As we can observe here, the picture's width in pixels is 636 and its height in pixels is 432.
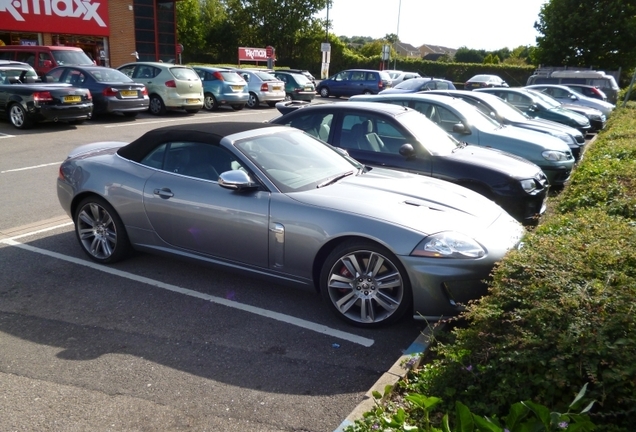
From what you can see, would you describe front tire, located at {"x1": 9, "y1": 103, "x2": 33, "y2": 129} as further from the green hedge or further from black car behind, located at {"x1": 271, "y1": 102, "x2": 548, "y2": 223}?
the green hedge

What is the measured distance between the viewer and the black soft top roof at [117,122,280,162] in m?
5.14

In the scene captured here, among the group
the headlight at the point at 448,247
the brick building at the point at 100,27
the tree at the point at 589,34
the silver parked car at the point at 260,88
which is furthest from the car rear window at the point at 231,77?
the tree at the point at 589,34

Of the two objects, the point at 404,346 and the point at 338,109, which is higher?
the point at 338,109

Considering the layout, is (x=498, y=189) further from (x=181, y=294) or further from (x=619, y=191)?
(x=181, y=294)

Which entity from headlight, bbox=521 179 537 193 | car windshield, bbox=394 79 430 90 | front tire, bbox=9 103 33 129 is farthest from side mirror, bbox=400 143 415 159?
car windshield, bbox=394 79 430 90

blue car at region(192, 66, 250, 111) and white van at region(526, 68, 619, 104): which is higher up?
white van at region(526, 68, 619, 104)

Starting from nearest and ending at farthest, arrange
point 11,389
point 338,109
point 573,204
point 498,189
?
point 11,389 < point 573,204 < point 498,189 < point 338,109

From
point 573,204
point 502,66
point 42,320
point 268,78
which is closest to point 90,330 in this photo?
point 42,320

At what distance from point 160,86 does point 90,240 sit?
43.1ft

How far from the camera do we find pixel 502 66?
46.4m

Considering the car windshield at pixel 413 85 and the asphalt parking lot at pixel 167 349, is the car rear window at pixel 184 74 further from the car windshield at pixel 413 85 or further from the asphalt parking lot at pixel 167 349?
the asphalt parking lot at pixel 167 349

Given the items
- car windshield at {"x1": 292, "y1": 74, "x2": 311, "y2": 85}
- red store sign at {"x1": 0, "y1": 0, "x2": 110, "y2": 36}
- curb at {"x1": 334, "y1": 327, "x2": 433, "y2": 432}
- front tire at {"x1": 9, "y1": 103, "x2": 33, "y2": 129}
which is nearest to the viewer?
curb at {"x1": 334, "y1": 327, "x2": 433, "y2": 432}

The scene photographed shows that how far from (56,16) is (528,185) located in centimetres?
2815

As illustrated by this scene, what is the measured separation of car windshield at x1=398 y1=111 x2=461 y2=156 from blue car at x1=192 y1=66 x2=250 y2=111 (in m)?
14.1
